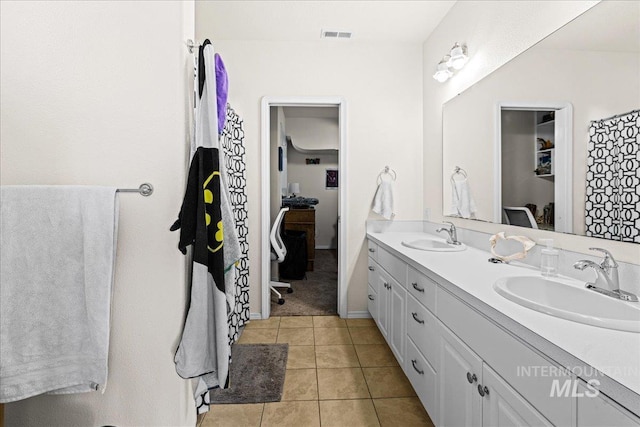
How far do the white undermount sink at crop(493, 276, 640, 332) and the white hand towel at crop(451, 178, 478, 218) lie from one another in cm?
94

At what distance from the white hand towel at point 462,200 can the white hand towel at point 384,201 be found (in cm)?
57

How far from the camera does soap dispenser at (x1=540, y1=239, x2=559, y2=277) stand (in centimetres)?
131

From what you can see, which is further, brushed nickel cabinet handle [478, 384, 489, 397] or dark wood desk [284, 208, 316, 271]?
dark wood desk [284, 208, 316, 271]

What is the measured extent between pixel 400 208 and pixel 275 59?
6.00 ft

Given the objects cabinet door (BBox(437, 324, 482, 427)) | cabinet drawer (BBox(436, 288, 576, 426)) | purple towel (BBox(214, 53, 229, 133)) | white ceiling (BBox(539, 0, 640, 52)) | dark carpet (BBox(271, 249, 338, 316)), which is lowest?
dark carpet (BBox(271, 249, 338, 316))

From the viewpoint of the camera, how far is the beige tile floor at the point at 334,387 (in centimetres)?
158

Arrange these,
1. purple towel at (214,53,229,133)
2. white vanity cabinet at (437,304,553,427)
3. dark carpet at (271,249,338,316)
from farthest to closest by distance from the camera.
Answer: dark carpet at (271,249,338,316) → purple towel at (214,53,229,133) → white vanity cabinet at (437,304,553,427)

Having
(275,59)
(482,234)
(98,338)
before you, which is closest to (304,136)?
(275,59)

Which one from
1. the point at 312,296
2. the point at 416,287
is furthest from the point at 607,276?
the point at 312,296

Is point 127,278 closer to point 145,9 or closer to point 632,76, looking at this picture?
point 145,9

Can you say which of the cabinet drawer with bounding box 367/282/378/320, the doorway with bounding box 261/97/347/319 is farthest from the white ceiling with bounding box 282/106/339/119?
the cabinet drawer with bounding box 367/282/378/320

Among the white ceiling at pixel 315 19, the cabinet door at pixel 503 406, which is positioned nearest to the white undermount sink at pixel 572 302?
the cabinet door at pixel 503 406

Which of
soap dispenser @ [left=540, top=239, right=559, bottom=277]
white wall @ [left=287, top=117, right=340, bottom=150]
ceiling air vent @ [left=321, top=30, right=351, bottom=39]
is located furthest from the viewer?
white wall @ [left=287, top=117, right=340, bottom=150]

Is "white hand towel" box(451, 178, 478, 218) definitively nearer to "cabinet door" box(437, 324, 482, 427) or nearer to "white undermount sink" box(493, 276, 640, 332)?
"white undermount sink" box(493, 276, 640, 332)
